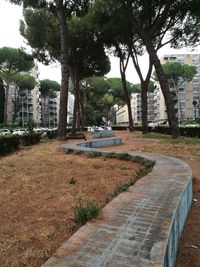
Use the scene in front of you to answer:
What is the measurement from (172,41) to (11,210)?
2103 cm

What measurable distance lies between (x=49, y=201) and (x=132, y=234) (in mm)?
2186

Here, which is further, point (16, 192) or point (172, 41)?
point (172, 41)

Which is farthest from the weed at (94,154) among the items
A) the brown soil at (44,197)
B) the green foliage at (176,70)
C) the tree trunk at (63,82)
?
the green foliage at (176,70)

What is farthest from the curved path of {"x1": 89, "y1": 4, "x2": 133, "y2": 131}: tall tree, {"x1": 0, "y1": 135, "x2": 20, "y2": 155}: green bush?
{"x1": 89, "y1": 4, "x2": 133, "y2": 131}: tall tree

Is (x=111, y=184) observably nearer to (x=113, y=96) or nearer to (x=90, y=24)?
(x=90, y=24)

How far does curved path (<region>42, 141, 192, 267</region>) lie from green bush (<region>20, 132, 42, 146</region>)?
1279cm

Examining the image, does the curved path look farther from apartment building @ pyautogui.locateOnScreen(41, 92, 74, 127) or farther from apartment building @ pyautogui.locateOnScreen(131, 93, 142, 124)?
apartment building @ pyautogui.locateOnScreen(131, 93, 142, 124)

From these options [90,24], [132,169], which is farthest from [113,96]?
[132,169]

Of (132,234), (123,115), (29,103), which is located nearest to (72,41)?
(132,234)

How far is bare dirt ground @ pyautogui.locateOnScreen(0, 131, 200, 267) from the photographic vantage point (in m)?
3.21

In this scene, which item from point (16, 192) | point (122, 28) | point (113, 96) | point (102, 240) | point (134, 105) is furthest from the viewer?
point (134, 105)

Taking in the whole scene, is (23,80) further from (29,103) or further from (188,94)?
(188,94)

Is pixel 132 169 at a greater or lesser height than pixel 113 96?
lesser

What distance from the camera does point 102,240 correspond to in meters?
2.78
